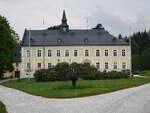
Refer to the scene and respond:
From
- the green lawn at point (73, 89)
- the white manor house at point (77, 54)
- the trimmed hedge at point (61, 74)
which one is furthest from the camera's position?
the white manor house at point (77, 54)

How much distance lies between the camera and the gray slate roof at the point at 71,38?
64.8 meters

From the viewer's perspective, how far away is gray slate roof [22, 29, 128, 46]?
64.8 meters

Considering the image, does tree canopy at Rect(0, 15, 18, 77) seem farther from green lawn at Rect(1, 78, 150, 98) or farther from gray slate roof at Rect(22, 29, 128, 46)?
green lawn at Rect(1, 78, 150, 98)

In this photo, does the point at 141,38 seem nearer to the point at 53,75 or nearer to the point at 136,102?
the point at 53,75

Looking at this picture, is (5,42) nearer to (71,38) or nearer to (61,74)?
(61,74)

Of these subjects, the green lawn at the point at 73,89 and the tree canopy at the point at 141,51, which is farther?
the tree canopy at the point at 141,51

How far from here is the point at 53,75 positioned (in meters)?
44.9

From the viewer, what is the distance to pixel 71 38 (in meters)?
66.2

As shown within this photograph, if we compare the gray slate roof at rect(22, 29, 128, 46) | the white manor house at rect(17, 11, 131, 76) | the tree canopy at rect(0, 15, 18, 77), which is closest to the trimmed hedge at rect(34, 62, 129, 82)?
the tree canopy at rect(0, 15, 18, 77)

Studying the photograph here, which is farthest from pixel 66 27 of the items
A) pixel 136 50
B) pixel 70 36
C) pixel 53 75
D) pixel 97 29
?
pixel 136 50

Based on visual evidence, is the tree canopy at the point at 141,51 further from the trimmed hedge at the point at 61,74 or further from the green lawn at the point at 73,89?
the green lawn at the point at 73,89

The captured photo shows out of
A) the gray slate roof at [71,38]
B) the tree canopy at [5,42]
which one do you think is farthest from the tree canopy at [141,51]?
the tree canopy at [5,42]

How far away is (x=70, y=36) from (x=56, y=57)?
19.8 feet

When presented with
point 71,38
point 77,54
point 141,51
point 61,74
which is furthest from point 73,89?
point 141,51
